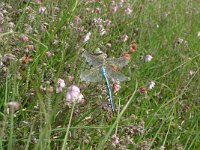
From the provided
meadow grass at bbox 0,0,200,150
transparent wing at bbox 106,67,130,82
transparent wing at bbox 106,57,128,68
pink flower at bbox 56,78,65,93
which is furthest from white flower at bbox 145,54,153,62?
pink flower at bbox 56,78,65,93

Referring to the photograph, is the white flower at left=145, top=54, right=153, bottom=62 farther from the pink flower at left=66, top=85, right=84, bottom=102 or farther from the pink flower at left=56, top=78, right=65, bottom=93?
the pink flower at left=66, top=85, right=84, bottom=102

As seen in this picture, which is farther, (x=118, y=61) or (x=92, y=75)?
(x=118, y=61)

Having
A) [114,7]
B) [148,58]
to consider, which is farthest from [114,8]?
[148,58]

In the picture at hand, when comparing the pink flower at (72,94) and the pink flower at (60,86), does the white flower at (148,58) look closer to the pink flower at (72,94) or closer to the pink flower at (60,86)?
the pink flower at (60,86)

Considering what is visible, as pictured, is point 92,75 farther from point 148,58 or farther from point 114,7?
point 114,7

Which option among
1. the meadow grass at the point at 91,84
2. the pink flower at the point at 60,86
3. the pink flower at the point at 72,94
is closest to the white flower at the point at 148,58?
the meadow grass at the point at 91,84
